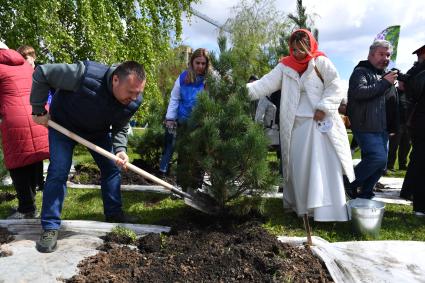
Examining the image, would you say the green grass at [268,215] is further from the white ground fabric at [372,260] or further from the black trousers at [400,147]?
the black trousers at [400,147]

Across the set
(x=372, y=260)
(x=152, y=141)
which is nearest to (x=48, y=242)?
(x=372, y=260)

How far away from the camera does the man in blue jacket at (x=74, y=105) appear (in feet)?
10.1

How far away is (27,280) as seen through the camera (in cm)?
262

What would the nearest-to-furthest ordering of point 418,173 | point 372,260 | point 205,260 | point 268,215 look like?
point 205,260
point 372,260
point 268,215
point 418,173

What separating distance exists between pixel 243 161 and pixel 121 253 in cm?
114

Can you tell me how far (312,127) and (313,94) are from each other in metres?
0.30

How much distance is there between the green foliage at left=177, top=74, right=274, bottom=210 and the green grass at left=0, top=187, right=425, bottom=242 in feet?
1.75

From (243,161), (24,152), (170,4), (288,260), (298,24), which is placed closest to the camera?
(288,260)

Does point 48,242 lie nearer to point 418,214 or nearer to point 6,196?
point 6,196

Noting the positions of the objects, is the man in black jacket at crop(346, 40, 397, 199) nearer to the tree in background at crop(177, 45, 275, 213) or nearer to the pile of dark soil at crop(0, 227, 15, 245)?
the tree in background at crop(177, 45, 275, 213)

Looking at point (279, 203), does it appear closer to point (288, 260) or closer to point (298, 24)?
point (288, 260)

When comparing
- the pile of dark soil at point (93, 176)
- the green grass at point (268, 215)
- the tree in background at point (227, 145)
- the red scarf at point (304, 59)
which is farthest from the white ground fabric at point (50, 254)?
the pile of dark soil at point (93, 176)

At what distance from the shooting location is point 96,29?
954cm

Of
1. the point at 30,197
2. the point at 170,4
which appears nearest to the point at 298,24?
the point at 30,197
